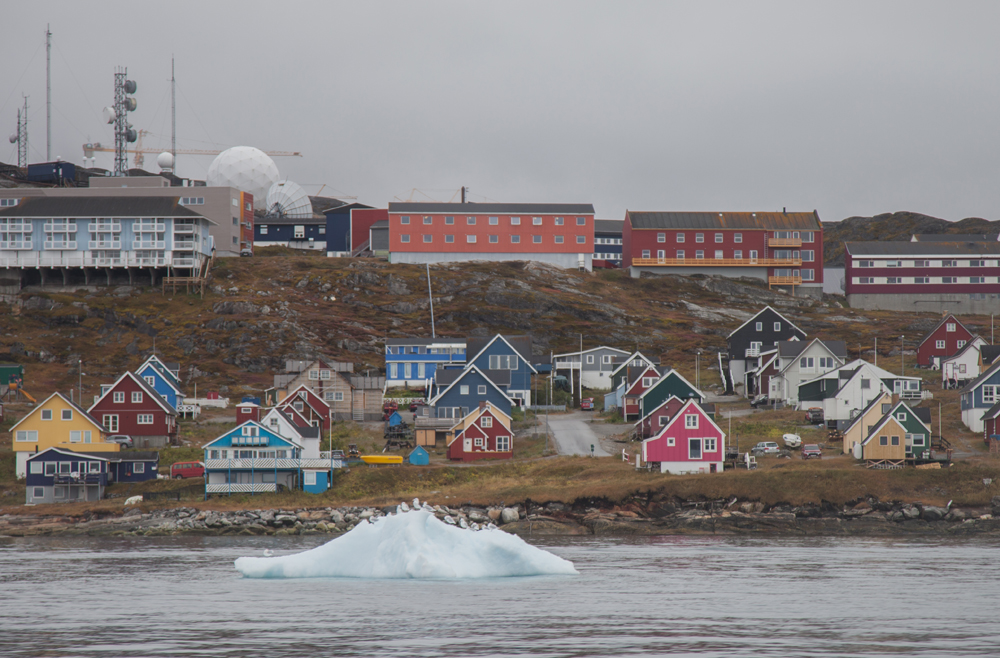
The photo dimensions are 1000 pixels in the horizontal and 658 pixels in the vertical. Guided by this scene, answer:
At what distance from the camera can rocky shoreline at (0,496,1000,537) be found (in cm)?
4978

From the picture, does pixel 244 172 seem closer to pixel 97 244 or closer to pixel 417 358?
pixel 97 244

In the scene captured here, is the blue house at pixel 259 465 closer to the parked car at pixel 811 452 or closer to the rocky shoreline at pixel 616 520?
the rocky shoreline at pixel 616 520

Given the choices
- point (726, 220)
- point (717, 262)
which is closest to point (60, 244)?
point (717, 262)

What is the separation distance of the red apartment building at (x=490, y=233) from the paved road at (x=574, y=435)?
42445 millimetres

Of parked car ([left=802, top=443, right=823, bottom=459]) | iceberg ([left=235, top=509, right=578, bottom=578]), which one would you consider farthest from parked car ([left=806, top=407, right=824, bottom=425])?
iceberg ([left=235, top=509, right=578, bottom=578])

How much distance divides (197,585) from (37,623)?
708 centimetres

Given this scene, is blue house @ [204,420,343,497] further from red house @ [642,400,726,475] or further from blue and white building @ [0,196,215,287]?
blue and white building @ [0,196,215,287]

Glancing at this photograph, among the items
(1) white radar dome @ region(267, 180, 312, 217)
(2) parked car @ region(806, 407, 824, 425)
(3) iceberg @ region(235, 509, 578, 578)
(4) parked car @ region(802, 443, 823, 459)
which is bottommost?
(3) iceberg @ region(235, 509, 578, 578)

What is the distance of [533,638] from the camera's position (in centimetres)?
2581

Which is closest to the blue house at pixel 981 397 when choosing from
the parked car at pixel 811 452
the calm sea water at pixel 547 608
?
the parked car at pixel 811 452

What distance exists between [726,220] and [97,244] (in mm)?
66938

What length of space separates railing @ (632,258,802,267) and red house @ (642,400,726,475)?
60.2m

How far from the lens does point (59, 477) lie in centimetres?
5662

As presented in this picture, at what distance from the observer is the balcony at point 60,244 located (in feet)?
334
